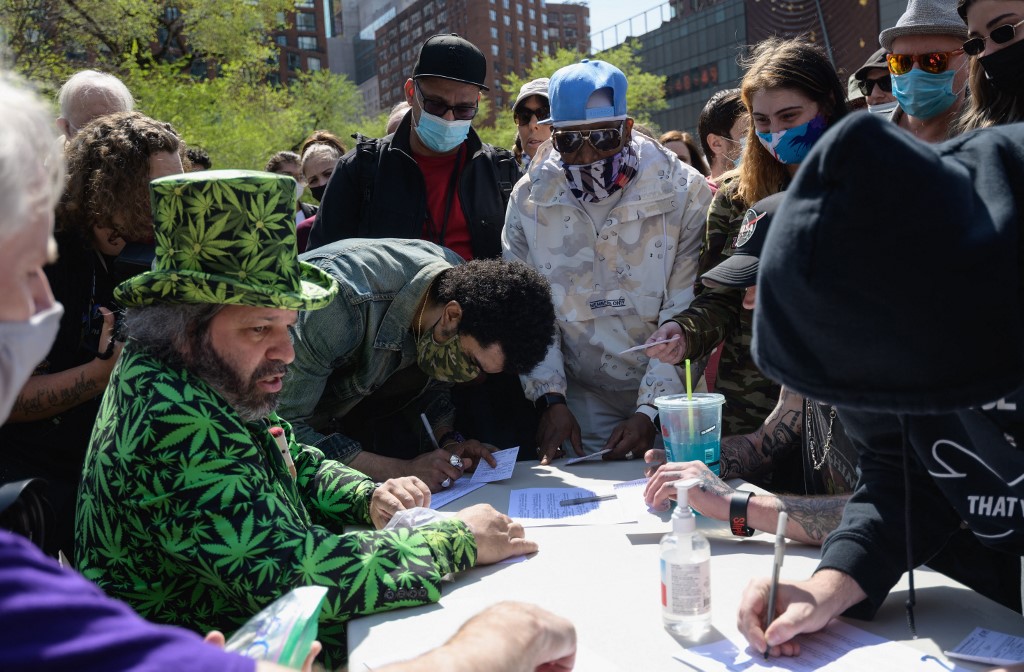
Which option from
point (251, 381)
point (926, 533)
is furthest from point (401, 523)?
point (926, 533)

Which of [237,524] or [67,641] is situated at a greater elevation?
[67,641]

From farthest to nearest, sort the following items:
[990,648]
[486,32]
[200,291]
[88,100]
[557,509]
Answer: [486,32] → [88,100] → [557,509] → [200,291] → [990,648]

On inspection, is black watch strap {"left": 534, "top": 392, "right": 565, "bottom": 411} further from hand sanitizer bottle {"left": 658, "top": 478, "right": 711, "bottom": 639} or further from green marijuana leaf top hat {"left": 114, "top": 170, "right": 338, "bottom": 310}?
hand sanitizer bottle {"left": 658, "top": 478, "right": 711, "bottom": 639}

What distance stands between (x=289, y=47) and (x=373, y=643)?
8953 centimetres

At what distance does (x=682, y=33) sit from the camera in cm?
4991

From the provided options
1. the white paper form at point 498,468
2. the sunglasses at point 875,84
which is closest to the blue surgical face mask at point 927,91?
the sunglasses at point 875,84

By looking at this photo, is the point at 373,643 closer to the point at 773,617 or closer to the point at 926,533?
the point at 773,617

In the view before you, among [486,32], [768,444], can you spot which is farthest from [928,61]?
[486,32]

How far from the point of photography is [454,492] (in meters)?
2.61

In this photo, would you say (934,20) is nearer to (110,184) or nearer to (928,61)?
(928,61)

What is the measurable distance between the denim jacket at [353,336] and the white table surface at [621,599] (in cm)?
95

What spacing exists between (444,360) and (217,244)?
128 centimetres

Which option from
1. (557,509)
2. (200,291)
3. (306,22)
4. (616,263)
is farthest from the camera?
(306,22)

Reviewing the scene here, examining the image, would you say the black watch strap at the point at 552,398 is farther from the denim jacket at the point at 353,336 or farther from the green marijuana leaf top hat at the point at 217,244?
the green marijuana leaf top hat at the point at 217,244
